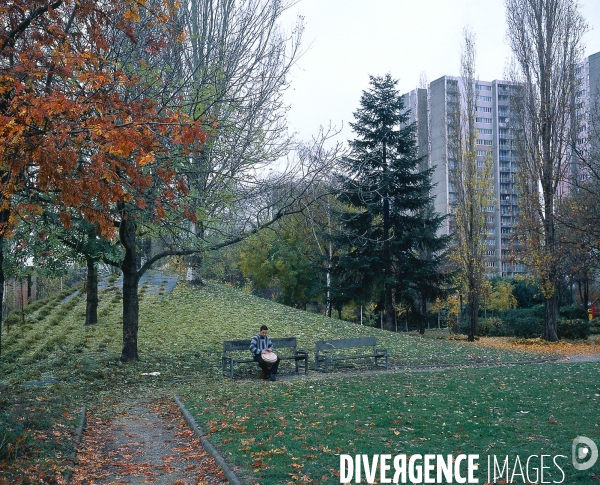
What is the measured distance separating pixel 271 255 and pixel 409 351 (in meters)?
20.3

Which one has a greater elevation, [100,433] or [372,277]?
[372,277]

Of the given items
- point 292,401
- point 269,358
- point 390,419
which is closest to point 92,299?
point 269,358

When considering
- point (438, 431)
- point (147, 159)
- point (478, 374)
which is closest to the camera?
point (147, 159)

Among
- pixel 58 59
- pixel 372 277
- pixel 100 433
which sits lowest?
pixel 100 433

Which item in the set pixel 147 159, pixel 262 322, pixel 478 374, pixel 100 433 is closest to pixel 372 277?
pixel 262 322

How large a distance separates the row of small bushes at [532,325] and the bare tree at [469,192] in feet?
7.81

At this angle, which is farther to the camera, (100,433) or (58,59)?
(100,433)

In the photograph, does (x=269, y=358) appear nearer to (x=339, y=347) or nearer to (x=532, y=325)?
(x=339, y=347)

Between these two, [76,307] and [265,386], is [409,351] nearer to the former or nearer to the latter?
[265,386]

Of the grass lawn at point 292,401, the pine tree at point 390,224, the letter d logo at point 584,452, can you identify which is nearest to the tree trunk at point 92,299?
the grass lawn at point 292,401

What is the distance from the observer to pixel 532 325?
1138 inches

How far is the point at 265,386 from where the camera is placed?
11.7 meters

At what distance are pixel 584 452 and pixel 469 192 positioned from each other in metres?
25.4

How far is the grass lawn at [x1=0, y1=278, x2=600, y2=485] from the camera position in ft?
20.2
